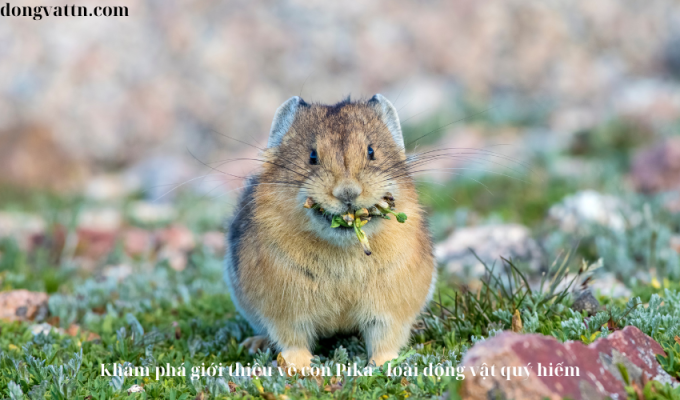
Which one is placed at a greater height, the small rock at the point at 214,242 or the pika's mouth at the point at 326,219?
the pika's mouth at the point at 326,219

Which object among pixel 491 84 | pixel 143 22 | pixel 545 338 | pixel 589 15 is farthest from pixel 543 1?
pixel 545 338

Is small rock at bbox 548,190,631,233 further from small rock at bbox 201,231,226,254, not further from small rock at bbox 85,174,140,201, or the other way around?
small rock at bbox 85,174,140,201

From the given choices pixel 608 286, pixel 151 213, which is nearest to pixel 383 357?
pixel 608 286

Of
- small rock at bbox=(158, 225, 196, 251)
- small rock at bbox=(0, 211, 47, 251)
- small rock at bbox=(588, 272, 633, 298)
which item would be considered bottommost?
small rock at bbox=(588, 272, 633, 298)

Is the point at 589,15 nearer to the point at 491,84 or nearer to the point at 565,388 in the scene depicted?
the point at 491,84

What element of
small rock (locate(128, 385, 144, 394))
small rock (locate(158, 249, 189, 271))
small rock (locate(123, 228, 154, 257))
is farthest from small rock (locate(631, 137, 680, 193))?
small rock (locate(128, 385, 144, 394))

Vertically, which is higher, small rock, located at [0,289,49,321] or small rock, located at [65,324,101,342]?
small rock, located at [0,289,49,321]

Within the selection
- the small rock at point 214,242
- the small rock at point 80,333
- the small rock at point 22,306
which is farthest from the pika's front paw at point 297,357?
the small rock at point 214,242

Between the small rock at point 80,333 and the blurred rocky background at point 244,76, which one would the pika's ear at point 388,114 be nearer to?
the small rock at point 80,333
